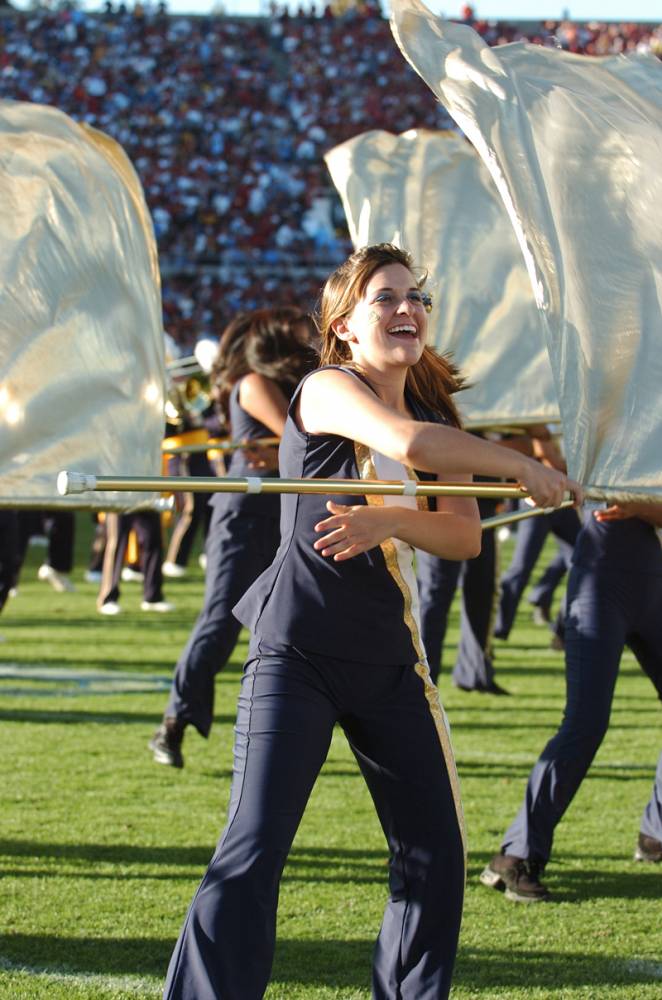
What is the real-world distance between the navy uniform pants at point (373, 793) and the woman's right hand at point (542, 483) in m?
0.48

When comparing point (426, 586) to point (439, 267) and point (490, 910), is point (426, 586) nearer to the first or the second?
point (439, 267)

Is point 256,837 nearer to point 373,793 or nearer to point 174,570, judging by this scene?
point 373,793

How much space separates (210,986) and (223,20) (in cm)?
3452

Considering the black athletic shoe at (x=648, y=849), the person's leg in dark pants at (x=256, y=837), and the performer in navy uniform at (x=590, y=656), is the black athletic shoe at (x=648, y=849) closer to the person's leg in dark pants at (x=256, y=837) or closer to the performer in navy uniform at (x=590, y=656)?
the performer in navy uniform at (x=590, y=656)

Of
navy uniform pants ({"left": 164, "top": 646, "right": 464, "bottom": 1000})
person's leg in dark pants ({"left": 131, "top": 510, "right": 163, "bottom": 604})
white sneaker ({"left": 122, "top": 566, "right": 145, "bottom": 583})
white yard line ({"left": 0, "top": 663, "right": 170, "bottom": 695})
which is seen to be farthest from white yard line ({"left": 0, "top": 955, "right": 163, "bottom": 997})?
white sneaker ({"left": 122, "top": 566, "right": 145, "bottom": 583})

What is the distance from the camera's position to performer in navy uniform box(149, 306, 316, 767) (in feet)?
20.4

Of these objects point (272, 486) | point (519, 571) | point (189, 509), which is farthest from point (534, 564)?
point (272, 486)

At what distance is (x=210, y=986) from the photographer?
2.87 m

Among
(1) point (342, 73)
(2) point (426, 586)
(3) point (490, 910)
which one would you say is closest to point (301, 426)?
(3) point (490, 910)

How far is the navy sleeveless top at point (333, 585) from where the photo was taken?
123 inches

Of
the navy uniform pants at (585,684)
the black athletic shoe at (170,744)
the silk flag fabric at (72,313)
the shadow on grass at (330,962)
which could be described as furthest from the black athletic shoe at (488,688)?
the silk flag fabric at (72,313)

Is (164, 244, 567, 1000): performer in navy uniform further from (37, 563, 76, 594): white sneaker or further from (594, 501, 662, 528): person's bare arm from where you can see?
(37, 563, 76, 594): white sneaker

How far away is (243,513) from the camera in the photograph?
246 inches

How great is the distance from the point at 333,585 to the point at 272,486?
30 cm
